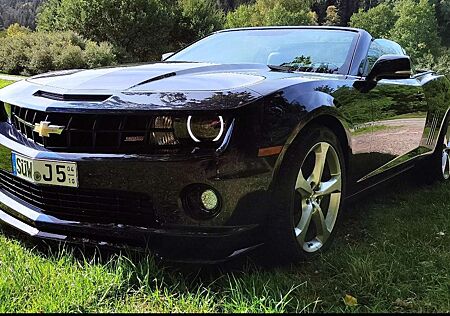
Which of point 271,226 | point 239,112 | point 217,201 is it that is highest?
point 239,112

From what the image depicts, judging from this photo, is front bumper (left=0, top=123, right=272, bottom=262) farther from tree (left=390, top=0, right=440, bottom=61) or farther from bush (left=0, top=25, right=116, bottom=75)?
tree (left=390, top=0, right=440, bottom=61)

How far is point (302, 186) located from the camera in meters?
2.42

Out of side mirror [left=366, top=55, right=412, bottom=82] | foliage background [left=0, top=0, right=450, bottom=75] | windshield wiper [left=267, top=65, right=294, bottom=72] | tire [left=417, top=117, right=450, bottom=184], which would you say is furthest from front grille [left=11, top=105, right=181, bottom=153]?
foliage background [left=0, top=0, right=450, bottom=75]

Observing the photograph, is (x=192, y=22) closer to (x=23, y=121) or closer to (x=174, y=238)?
(x=23, y=121)

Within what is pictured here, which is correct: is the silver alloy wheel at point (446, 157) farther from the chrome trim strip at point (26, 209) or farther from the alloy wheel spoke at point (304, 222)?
the chrome trim strip at point (26, 209)

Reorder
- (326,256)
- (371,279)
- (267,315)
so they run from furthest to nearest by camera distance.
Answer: (326,256)
(371,279)
(267,315)

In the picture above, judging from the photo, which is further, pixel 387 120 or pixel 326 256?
pixel 387 120

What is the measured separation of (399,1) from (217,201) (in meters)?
51.5

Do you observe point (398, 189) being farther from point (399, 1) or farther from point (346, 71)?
point (399, 1)

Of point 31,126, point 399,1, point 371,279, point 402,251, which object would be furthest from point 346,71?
point 399,1

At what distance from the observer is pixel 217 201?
2.09 meters

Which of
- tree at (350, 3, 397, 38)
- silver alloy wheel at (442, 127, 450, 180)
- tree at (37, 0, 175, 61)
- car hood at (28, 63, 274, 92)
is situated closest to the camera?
car hood at (28, 63, 274, 92)

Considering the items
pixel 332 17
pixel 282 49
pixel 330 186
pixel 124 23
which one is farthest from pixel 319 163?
pixel 332 17

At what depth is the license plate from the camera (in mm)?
2154
